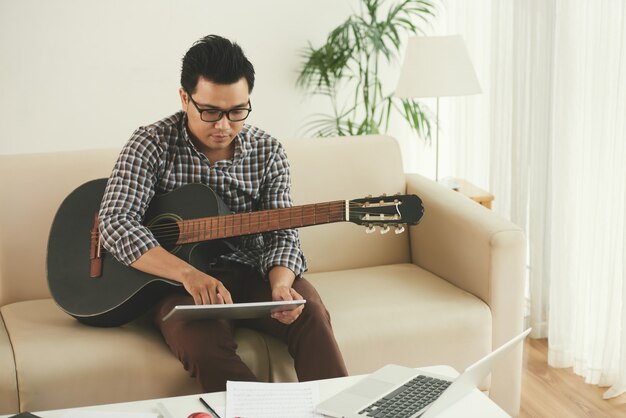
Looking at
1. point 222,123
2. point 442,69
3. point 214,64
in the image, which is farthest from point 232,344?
point 442,69

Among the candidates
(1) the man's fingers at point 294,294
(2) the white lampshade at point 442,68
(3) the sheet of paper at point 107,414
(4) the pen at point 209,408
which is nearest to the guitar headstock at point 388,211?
(1) the man's fingers at point 294,294

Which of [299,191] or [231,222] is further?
[299,191]

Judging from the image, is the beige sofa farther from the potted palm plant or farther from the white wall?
the white wall

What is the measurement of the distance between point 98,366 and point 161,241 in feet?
1.17

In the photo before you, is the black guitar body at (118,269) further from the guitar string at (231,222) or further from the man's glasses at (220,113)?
the man's glasses at (220,113)

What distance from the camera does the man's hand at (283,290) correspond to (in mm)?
1993

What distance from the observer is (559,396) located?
262 cm

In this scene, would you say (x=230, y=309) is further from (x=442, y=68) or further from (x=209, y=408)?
(x=442, y=68)

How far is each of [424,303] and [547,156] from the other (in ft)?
3.13

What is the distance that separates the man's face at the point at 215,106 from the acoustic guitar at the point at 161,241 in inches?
5.2

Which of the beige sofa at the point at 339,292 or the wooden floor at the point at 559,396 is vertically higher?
the beige sofa at the point at 339,292

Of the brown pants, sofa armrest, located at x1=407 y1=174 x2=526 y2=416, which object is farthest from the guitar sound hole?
sofa armrest, located at x1=407 y1=174 x2=526 y2=416

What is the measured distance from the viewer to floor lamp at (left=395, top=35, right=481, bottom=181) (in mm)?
2895

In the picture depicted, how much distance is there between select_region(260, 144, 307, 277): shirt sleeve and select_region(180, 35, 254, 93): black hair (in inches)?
11.2
